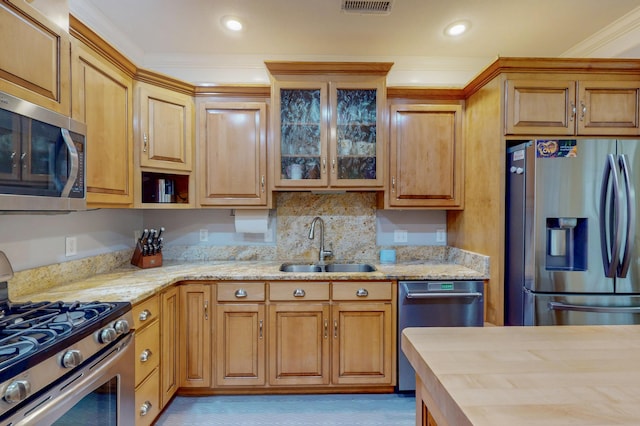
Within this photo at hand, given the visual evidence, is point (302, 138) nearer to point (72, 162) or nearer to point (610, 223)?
point (72, 162)

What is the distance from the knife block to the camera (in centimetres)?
241

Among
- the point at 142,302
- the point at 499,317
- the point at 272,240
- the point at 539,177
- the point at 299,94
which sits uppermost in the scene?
the point at 299,94

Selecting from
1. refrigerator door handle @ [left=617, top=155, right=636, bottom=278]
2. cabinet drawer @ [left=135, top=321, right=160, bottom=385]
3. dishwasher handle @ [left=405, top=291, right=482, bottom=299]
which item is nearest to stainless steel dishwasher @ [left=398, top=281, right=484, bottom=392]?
dishwasher handle @ [left=405, top=291, right=482, bottom=299]

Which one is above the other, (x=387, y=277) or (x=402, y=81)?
(x=402, y=81)

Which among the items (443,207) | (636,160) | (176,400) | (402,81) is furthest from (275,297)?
(636,160)

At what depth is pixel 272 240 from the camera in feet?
9.34

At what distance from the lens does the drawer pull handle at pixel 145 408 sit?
5.64 ft

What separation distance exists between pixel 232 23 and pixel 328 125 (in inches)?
40.3

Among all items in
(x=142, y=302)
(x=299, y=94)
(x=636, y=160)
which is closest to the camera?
(x=142, y=302)

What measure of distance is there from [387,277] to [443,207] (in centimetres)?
81

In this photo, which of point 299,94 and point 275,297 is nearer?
point 275,297

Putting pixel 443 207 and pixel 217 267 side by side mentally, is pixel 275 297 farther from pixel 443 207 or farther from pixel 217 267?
pixel 443 207

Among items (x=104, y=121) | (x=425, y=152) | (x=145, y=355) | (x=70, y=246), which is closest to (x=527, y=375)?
(x=145, y=355)

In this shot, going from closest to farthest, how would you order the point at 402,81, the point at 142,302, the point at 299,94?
the point at 142,302
the point at 299,94
the point at 402,81
